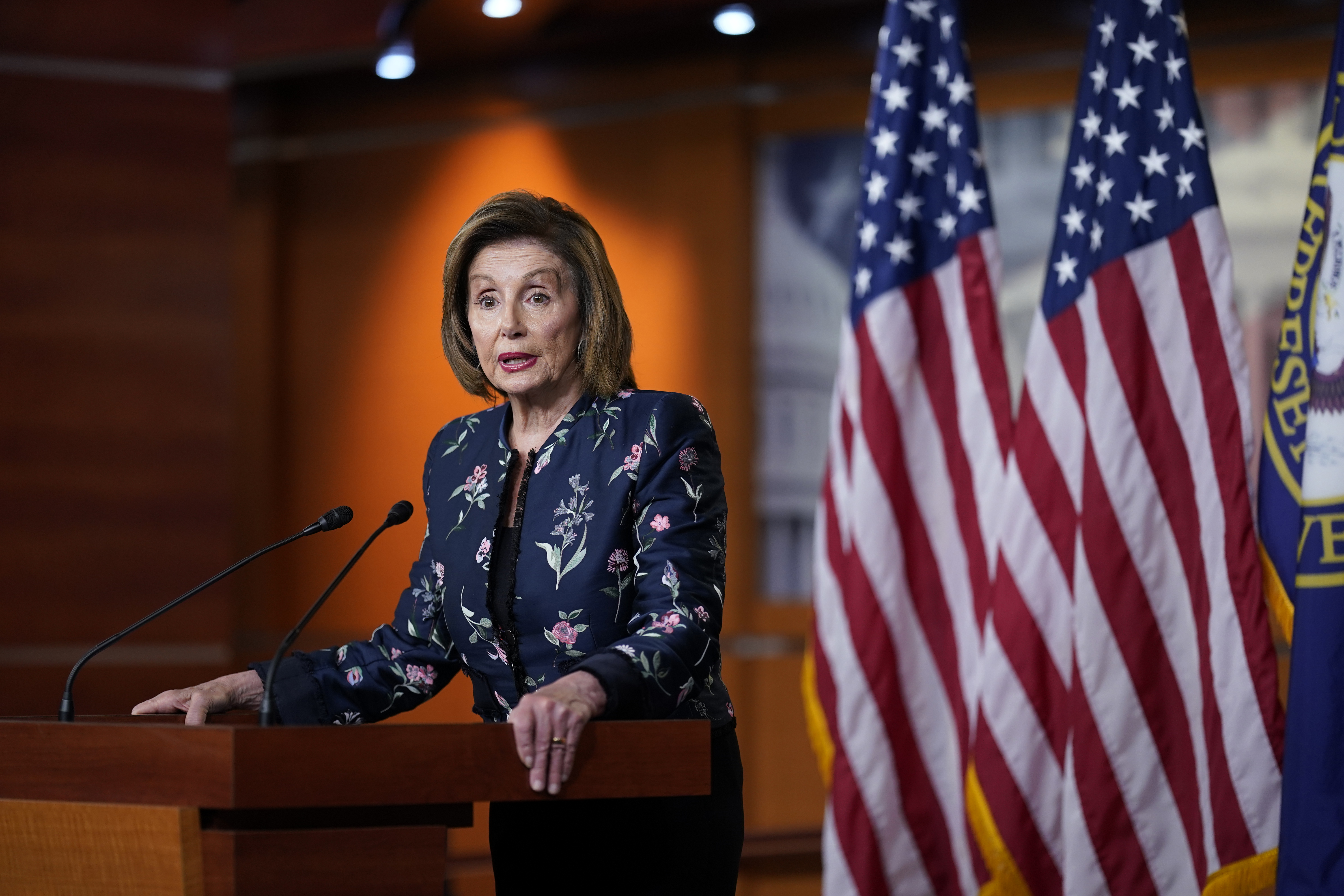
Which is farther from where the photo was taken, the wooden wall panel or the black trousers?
the wooden wall panel

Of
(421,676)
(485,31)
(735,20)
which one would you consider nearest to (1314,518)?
(421,676)

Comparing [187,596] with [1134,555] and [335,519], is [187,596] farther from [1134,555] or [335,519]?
[1134,555]

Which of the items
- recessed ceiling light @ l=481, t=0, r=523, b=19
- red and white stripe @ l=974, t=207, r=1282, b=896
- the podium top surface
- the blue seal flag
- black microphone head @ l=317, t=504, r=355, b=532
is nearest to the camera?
the podium top surface

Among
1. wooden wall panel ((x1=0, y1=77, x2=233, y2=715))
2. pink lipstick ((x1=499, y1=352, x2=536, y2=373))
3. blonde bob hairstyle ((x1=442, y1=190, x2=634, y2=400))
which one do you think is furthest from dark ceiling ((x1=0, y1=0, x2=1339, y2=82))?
pink lipstick ((x1=499, y1=352, x2=536, y2=373))

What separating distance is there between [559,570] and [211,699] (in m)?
0.49

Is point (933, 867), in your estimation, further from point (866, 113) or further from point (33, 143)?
point (33, 143)

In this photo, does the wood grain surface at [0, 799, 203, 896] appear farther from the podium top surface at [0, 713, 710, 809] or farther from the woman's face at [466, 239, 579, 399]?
the woman's face at [466, 239, 579, 399]

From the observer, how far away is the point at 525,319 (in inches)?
70.3

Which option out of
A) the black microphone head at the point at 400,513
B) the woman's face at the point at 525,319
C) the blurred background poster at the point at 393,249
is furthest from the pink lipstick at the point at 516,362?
Answer: the blurred background poster at the point at 393,249

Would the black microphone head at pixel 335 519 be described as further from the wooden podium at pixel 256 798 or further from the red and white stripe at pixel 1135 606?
the red and white stripe at pixel 1135 606

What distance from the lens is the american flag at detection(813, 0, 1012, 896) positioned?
9.93 feet

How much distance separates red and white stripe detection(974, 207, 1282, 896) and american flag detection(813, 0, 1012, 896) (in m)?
0.13

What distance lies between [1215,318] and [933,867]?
1425mm

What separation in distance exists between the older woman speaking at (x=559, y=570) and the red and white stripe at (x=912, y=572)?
4.40 ft
